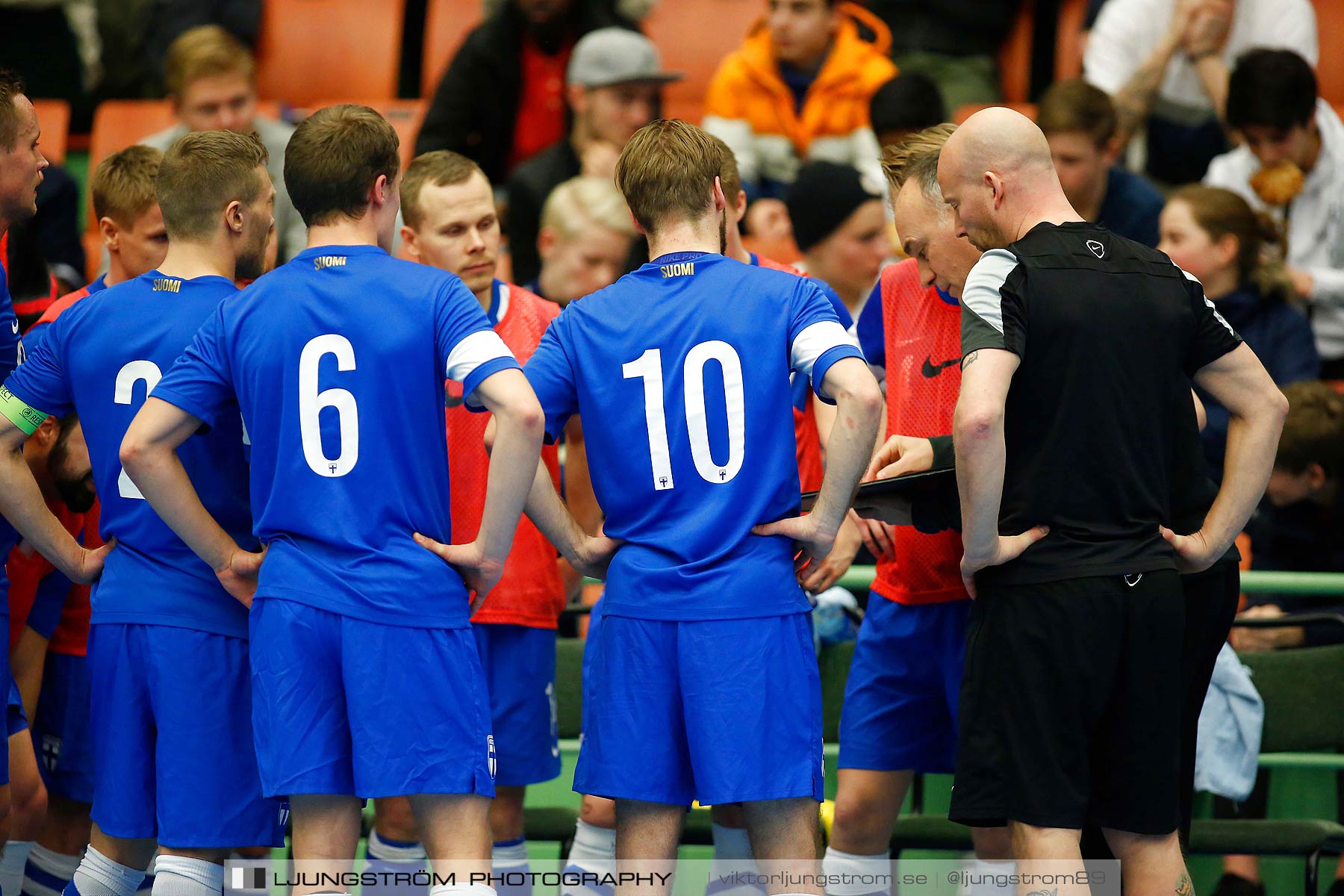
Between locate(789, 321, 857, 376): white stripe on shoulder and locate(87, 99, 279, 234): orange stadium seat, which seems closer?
locate(789, 321, 857, 376): white stripe on shoulder

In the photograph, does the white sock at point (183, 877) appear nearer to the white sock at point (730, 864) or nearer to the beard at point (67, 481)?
the beard at point (67, 481)

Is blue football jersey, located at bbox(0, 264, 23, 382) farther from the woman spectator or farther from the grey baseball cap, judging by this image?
the woman spectator

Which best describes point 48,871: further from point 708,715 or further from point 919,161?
point 919,161

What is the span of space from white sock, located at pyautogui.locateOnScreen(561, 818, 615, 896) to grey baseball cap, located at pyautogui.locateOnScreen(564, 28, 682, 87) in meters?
4.21

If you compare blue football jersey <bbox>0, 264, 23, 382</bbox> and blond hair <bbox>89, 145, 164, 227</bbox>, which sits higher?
blond hair <bbox>89, 145, 164, 227</bbox>

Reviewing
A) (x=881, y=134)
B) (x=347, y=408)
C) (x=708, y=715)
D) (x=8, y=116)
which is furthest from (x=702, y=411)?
(x=881, y=134)

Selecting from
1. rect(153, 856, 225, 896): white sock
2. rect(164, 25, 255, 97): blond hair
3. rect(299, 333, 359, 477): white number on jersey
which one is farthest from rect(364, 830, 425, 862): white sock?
rect(164, 25, 255, 97): blond hair

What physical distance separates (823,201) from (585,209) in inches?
39.3

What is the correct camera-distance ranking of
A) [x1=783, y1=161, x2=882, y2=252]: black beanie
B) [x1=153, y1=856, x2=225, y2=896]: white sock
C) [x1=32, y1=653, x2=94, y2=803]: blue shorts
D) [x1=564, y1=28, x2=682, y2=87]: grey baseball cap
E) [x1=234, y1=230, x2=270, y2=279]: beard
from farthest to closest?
[x1=564, y1=28, x2=682, y2=87]: grey baseball cap
[x1=783, y1=161, x2=882, y2=252]: black beanie
[x1=32, y1=653, x2=94, y2=803]: blue shorts
[x1=234, y1=230, x2=270, y2=279]: beard
[x1=153, y1=856, x2=225, y2=896]: white sock

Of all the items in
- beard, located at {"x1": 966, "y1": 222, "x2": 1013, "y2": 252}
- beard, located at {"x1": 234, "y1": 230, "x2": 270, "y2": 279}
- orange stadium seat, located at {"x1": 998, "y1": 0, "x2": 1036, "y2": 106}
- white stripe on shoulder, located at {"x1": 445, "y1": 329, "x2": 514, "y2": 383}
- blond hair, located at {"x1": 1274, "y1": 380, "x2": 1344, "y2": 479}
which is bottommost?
blond hair, located at {"x1": 1274, "y1": 380, "x2": 1344, "y2": 479}

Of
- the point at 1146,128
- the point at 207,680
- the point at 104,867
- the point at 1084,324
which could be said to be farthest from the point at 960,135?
the point at 1146,128

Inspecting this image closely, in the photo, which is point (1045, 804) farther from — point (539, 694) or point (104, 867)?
point (104, 867)

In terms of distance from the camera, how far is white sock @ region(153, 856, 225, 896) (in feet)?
12.4

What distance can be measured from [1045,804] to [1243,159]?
186 inches
